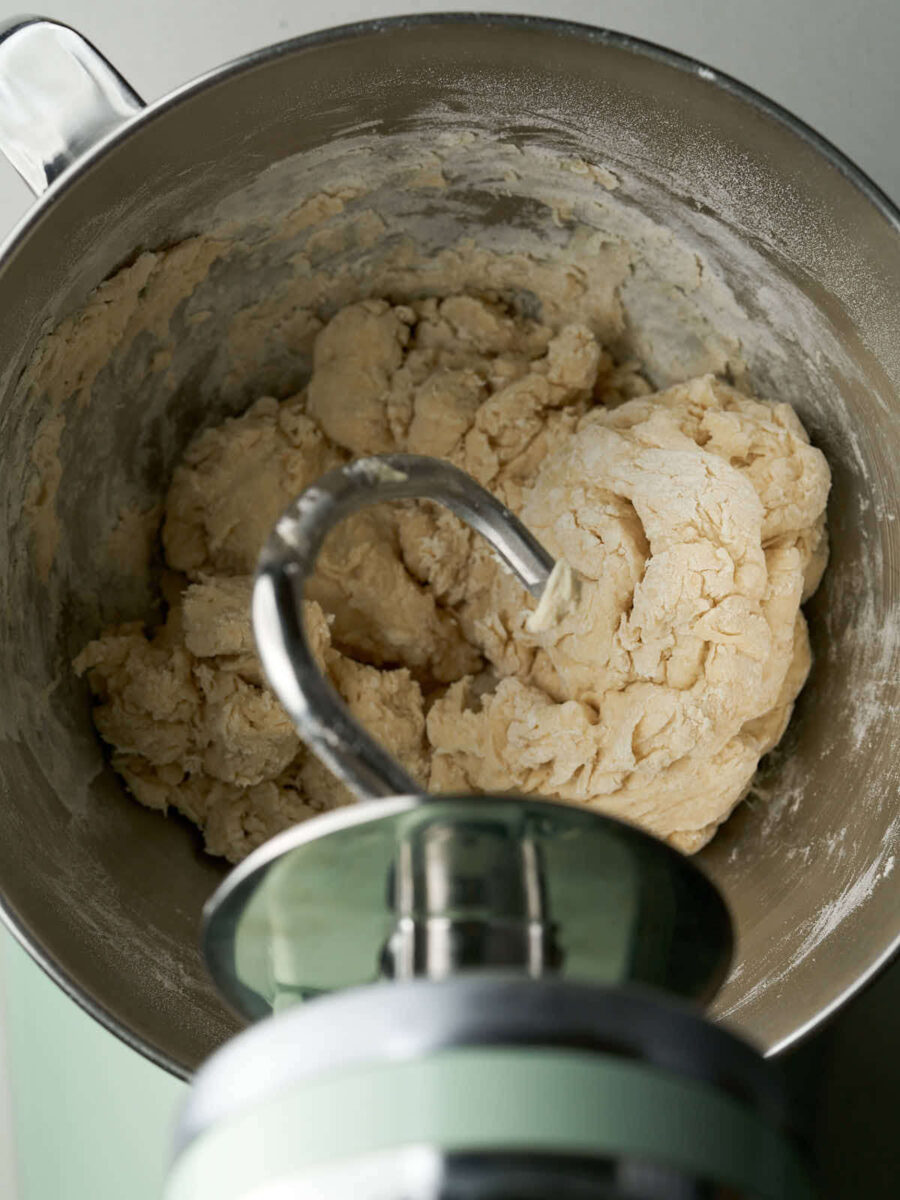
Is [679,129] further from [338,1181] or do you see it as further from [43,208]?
[338,1181]

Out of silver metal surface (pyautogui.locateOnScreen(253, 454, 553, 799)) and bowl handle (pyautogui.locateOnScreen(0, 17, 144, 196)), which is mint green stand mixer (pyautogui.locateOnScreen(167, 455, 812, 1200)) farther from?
bowl handle (pyautogui.locateOnScreen(0, 17, 144, 196))

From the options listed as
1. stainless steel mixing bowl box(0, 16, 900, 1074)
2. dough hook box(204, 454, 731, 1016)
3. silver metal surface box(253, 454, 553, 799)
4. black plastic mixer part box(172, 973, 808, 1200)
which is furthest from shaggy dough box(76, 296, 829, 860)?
black plastic mixer part box(172, 973, 808, 1200)

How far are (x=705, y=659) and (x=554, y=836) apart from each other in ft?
1.69

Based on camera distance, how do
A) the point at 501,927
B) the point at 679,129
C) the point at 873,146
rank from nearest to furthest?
the point at 501,927
the point at 679,129
the point at 873,146

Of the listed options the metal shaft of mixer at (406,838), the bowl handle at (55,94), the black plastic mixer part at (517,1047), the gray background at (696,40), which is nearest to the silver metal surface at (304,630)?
the metal shaft of mixer at (406,838)

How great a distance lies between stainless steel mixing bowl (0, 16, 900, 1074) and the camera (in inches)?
31.5

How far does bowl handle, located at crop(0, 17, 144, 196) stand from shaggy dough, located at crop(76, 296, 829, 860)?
32 centimetres

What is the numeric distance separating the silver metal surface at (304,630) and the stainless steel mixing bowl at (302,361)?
0.25m

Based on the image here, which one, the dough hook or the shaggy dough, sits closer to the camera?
the dough hook

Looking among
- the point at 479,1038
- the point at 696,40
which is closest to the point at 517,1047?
the point at 479,1038

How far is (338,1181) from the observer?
0.43m

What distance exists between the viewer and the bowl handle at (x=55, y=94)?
80cm

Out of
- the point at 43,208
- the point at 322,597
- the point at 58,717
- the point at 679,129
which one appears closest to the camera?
the point at 43,208

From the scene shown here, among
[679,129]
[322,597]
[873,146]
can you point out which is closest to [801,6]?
[873,146]
